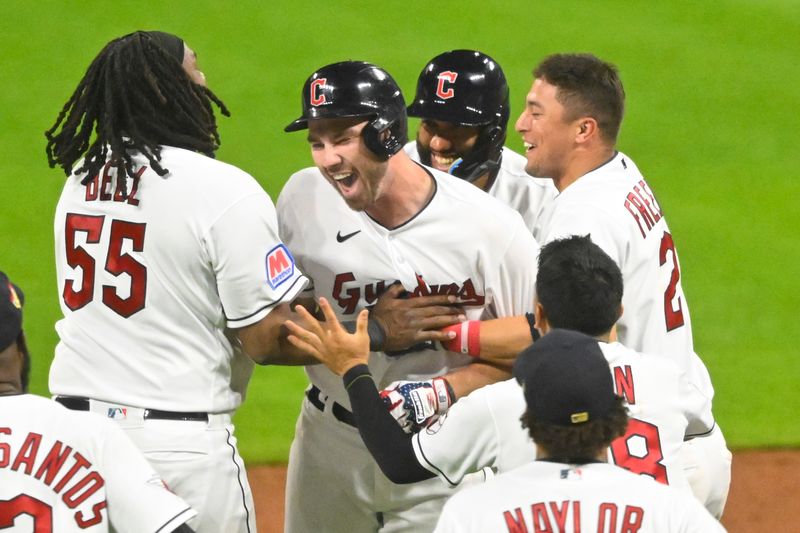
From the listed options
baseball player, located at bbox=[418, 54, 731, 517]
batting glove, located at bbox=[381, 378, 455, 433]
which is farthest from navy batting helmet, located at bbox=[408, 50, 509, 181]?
batting glove, located at bbox=[381, 378, 455, 433]

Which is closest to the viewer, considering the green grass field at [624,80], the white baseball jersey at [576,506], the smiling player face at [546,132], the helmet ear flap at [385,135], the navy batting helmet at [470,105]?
the white baseball jersey at [576,506]

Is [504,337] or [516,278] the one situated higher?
[516,278]

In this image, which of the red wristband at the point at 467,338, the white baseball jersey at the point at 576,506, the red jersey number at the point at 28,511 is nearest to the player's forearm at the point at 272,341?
the red wristband at the point at 467,338

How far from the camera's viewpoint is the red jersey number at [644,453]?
346cm

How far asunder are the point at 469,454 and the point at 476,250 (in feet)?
3.18

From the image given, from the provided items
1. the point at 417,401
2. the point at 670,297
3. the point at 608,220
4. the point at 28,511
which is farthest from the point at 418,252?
the point at 28,511

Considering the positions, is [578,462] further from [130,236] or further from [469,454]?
[130,236]

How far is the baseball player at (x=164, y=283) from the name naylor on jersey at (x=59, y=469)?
0.53 m

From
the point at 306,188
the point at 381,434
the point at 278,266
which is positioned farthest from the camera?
the point at 306,188

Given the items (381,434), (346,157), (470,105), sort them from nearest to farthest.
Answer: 1. (381,434)
2. (346,157)
3. (470,105)

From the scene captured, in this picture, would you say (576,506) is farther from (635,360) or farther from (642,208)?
(642,208)

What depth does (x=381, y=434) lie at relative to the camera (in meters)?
3.66

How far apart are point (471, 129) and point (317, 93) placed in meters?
1.41

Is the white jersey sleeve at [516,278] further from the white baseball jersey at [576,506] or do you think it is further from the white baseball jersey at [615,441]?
the white baseball jersey at [576,506]
